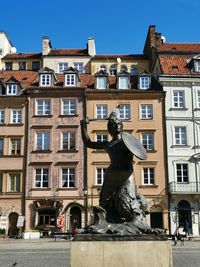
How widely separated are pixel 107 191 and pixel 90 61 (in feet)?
133

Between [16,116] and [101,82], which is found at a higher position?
[101,82]

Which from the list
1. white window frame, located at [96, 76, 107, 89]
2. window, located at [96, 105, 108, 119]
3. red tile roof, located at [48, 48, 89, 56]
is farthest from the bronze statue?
red tile roof, located at [48, 48, 89, 56]

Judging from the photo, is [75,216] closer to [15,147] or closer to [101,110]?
[15,147]

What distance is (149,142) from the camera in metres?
36.3

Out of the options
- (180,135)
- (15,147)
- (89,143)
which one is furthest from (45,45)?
(89,143)

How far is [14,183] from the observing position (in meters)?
35.6

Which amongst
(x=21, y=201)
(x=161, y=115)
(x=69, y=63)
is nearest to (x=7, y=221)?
(x=21, y=201)

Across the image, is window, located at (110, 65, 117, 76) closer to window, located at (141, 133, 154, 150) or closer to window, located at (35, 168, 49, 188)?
window, located at (141, 133, 154, 150)

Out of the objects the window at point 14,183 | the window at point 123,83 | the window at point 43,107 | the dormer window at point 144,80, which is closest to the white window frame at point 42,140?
the window at point 43,107

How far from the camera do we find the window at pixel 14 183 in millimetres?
35500

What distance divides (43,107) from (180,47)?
1768 centimetres

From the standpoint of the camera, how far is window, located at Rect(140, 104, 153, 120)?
36.9 m

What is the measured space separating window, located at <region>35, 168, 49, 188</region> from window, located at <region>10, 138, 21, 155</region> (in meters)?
2.41

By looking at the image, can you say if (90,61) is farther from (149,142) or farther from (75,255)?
(75,255)
